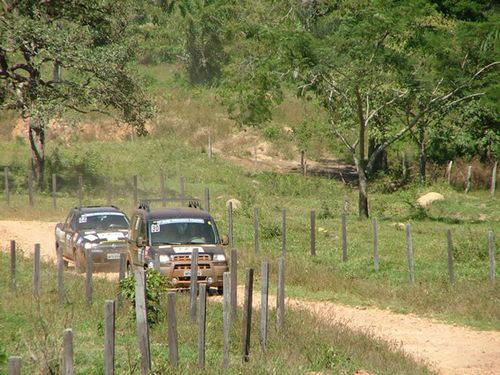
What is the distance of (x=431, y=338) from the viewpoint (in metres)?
16.9

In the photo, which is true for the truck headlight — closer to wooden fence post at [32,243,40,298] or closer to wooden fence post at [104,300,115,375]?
wooden fence post at [32,243,40,298]

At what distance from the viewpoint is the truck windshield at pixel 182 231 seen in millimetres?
20438

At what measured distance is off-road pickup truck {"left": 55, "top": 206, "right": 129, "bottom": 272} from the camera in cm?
2392

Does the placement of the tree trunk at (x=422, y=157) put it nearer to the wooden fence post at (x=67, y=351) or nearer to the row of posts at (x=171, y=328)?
the row of posts at (x=171, y=328)

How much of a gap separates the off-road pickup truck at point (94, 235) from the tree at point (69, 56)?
44.5 feet

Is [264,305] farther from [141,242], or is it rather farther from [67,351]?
[141,242]

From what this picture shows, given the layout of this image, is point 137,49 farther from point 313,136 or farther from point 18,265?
point 18,265

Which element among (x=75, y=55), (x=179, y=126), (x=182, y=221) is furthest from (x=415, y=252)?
(x=179, y=126)

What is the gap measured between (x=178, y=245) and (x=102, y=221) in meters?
5.71

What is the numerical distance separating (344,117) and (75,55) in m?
13.2

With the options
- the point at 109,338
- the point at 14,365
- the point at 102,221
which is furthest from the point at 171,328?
the point at 102,221

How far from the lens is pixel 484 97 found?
37438 mm

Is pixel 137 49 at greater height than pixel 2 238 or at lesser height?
greater

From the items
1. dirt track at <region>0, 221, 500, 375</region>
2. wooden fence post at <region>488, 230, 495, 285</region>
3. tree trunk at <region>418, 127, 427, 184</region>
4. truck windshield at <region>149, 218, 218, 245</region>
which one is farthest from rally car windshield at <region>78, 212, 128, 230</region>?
tree trunk at <region>418, 127, 427, 184</region>
